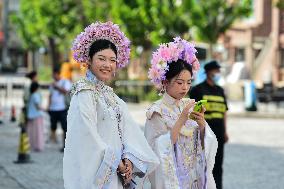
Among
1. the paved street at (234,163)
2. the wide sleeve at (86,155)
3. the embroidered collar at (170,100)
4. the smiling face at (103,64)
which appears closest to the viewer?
the wide sleeve at (86,155)

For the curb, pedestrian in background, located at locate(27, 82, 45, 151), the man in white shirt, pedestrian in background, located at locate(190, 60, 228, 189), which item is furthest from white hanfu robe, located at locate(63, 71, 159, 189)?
the curb

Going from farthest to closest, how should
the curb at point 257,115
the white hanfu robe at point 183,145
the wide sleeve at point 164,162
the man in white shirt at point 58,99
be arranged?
1. the curb at point 257,115
2. the man in white shirt at point 58,99
3. the white hanfu robe at point 183,145
4. the wide sleeve at point 164,162

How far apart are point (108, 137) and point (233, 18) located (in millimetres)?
31570

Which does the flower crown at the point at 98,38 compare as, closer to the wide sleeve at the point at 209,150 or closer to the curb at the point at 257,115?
the wide sleeve at the point at 209,150

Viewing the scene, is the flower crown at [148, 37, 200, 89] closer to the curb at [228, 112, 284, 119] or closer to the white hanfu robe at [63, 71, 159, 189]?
the white hanfu robe at [63, 71, 159, 189]

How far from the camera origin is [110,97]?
22.6 ft

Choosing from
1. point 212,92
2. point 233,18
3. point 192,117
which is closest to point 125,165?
point 192,117

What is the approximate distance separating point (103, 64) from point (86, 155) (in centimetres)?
72

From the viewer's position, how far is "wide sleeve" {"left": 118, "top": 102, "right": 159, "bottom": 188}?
22.2 ft

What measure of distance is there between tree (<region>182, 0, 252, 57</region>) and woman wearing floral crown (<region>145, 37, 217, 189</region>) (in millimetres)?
29993

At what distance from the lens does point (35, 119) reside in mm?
18703

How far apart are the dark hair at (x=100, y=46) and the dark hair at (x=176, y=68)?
79 centimetres

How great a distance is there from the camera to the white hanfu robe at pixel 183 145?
7434mm

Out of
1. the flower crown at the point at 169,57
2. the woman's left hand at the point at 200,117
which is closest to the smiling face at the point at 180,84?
the flower crown at the point at 169,57
